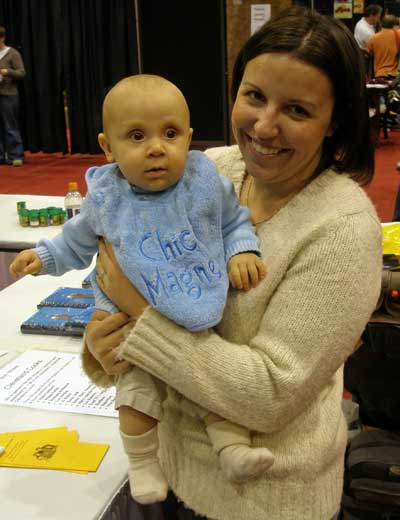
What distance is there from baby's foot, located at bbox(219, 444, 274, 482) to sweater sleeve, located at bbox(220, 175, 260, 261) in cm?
36

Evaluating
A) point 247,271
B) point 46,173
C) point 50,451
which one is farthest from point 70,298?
point 46,173

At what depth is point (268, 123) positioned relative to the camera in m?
1.25

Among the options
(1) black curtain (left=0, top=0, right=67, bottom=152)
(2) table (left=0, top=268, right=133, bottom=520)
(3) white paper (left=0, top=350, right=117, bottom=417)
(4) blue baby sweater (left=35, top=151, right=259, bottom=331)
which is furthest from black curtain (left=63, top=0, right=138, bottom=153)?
(4) blue baby sweater (left=35, top=151, right=259, bottom=331)

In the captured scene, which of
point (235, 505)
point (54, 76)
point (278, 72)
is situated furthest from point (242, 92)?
point (54, 76)

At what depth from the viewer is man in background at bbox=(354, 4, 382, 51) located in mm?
9398

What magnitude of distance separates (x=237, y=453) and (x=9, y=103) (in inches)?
333

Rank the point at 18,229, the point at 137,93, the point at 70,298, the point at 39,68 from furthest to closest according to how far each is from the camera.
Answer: the point at 39,68
the point at 18,229
the point at 70,298
the point at 137,93

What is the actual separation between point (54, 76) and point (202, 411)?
371 inches

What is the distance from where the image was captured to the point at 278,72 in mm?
1218

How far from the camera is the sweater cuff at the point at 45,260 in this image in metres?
1.47

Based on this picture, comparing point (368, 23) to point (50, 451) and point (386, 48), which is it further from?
point (50, 451)

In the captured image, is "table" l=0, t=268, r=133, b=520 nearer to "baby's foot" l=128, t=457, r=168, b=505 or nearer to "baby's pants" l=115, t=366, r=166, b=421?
"baby's foot" l=128, t=457, r=168, b=505

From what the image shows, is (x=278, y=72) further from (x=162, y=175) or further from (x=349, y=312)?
(x=349, y=312)

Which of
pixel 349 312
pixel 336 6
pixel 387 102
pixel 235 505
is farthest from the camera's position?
pixel 336 6
